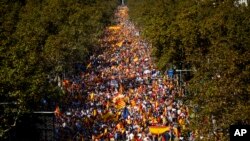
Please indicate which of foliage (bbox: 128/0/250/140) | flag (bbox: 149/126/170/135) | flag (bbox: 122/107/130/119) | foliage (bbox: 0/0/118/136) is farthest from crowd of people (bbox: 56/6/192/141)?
foliage (bbox: 128/0/250/140)

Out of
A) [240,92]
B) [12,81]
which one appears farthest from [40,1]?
[240,92]

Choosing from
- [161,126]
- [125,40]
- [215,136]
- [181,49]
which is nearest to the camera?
[215,136]

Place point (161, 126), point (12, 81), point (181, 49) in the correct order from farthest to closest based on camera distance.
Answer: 1. point (181, 49)
2. point (161, 126)
3. point (12, 81)

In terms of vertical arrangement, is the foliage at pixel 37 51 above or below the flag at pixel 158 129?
above

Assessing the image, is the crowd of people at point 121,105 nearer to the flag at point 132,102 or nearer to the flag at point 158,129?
the flag at point 132,102

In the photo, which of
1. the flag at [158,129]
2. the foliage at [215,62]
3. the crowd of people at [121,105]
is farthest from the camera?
the crowd of people at [121,105]

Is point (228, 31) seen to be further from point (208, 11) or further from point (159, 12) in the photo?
point (159, 12)

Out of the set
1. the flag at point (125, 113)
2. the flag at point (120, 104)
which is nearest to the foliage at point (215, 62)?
the flag at point (120, 104)

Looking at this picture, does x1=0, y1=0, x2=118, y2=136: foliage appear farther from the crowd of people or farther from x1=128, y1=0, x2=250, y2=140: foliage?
x1=128, y1=0, x2=250, y2=140: foliage
